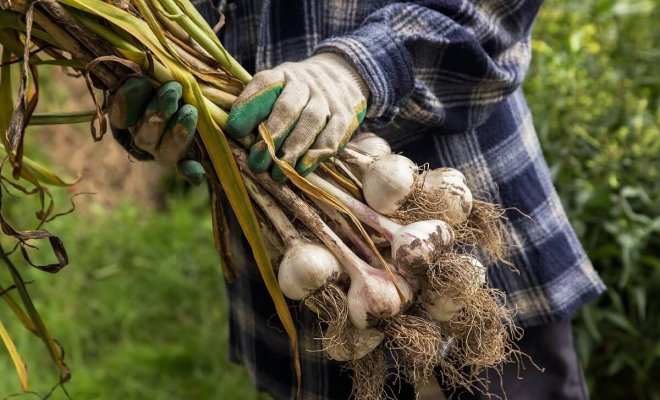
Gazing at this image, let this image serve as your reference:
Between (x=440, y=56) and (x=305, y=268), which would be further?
(x=440, y=56)

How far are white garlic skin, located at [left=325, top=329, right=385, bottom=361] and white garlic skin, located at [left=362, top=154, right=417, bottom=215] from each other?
0.51 ft

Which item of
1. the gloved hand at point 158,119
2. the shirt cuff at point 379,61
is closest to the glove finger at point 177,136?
the gloved hand at point 158,119

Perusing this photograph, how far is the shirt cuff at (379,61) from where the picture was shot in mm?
1160

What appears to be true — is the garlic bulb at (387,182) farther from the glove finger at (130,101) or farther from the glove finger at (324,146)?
the glove finger at (130,101)

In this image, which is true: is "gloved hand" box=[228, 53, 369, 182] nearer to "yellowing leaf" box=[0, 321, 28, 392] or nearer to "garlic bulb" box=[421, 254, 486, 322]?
"garlic bulb" box=[421, 254, 486, 322]

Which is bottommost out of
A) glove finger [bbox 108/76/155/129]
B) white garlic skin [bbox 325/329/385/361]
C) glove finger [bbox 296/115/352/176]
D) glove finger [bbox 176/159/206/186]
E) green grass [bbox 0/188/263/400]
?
green grass [bbox 0/188/263/400]

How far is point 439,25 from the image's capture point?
4.07 feet

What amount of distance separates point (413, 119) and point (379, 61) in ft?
0.47

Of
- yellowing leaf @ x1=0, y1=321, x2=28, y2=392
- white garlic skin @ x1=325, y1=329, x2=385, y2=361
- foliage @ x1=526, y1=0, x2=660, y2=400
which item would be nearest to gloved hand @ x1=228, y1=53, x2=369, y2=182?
white garlic skin @ x1=325, y1=329, x2=385, y2=361

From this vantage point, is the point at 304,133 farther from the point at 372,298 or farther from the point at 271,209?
the point at 372,298

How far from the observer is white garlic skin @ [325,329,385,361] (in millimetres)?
1082

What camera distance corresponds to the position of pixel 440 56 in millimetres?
1263

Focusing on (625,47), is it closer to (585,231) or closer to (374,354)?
(585,231)

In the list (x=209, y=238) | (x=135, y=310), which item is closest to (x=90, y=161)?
(x=209, y=238)
